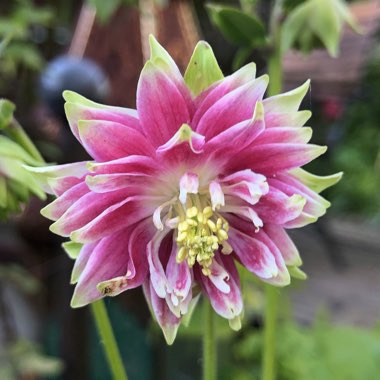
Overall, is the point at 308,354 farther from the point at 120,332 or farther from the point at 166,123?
the point at 166,123

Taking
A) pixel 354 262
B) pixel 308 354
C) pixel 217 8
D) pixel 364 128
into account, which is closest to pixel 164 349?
A: pixel 308 354

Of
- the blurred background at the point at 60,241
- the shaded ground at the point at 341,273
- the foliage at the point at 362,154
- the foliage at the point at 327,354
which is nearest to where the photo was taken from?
the blurred background at the point at 60,241

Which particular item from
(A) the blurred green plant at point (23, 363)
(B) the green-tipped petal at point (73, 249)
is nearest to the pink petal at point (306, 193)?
(B) the green-tipped petal at point (73, 249)

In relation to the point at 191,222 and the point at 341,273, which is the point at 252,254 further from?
the point at 341,273

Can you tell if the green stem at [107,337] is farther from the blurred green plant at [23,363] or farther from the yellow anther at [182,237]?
the blurred green plant at [23,363]

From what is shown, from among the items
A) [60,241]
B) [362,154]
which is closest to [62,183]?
[60,241]

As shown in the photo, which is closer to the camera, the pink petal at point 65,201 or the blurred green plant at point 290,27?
the pink petal at point 65,201

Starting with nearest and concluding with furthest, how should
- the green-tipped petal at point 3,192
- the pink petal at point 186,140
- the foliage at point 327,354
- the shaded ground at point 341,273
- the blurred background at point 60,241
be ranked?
the pink petal at point 186,140, the green-tipped petal at point 3,192, the blurred background at point 60,241, the foliage at point 327,354, the shaded ground at point 341,273

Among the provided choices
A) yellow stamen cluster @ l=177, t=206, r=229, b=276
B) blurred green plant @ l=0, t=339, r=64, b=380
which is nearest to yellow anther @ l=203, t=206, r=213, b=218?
yellow stamen cluster @ l=177, t=206, r=229, b=276
